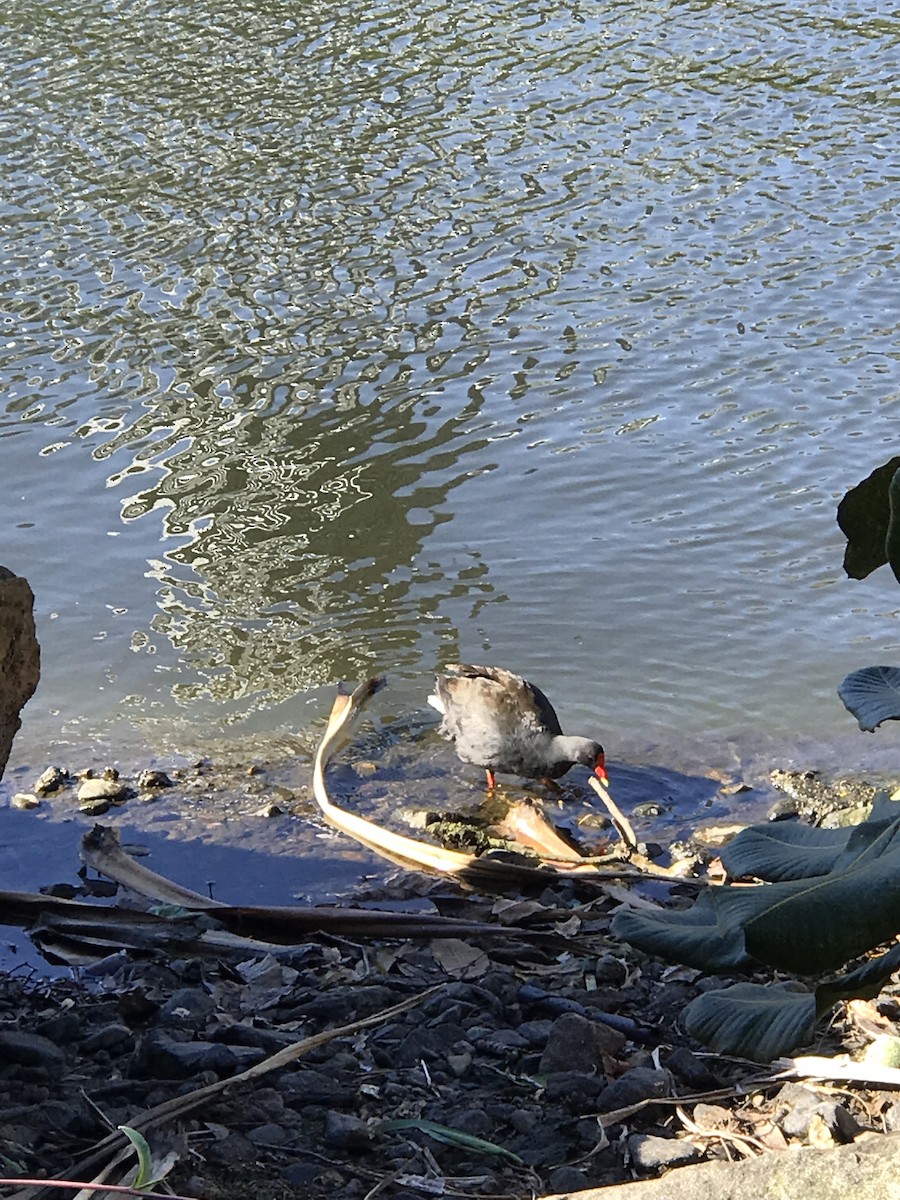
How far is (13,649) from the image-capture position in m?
4.57

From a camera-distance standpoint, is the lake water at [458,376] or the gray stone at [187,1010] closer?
the gray stone at [187,1010]

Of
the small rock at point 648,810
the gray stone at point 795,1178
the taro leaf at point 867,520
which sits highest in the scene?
the taro leaf at point 867,520

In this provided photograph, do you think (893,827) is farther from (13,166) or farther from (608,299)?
(13,166)

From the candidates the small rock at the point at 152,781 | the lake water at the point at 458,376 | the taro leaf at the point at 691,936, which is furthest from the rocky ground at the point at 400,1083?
the lake water at the point at 458,376

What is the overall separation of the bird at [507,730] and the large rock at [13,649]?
2417mm

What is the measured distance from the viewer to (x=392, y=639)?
7.94 meters

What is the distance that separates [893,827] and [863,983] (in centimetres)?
26

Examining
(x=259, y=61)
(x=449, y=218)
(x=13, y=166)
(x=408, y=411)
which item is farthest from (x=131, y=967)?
(x=259, y=61)

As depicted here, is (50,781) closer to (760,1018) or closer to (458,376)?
(760,1018)

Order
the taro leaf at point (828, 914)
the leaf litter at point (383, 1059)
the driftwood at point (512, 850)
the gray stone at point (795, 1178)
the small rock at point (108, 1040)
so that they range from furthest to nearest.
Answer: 1. the driftwood at point (512, 850)
2. the small rock at point (108, 1040)
3. the leaf litter at point (383, 1059)
4. the gray stone at point (795, 1178)
5. the taro leaf at point (828, 914)

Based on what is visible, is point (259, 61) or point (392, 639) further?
point (259, 61)

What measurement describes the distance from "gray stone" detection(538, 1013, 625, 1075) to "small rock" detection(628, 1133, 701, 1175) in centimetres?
31

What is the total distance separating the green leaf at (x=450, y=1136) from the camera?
342 cm

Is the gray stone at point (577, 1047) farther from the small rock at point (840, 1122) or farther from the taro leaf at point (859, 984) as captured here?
the taro leaf at point (859, 984)
